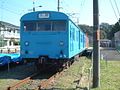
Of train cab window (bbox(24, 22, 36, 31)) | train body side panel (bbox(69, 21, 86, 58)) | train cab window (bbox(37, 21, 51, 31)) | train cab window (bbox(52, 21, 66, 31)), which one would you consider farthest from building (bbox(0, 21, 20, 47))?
train cab window (bbox(52, 21, 66, 31))

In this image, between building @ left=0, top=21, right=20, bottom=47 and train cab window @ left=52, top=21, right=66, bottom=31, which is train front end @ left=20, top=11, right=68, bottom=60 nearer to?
train cab window @ left=52, top=21, right=66, bottom=31

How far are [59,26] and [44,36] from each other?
0.92 m

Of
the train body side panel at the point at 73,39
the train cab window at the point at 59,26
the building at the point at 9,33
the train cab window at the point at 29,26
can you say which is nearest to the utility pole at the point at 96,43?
the train cab window at the point at 59,26

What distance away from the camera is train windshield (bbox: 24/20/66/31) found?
1612 centimetres

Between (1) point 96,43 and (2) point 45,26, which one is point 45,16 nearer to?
(2) point 45,26

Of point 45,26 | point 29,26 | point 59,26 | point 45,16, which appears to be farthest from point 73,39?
point 29,26

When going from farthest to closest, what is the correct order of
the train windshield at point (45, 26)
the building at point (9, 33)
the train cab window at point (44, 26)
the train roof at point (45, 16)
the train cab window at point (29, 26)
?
1. the building at point (9, 33)
2. the train cab window at point (29, 26)
3. the train cab window at point (44, 26)
4. the train windshield at point (45, 26)
5. the train roof at point (45, 16)

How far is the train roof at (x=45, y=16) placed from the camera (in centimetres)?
1602

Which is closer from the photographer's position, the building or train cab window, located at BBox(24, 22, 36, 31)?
train cab window, located at BBox(24, 22, 36, 31)

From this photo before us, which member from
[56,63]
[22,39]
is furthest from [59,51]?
[22,39]

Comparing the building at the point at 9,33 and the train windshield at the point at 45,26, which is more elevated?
the building at the point at 9,33

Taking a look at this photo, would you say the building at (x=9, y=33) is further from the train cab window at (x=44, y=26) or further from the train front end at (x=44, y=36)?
the train cab window at (x=44, y=26)

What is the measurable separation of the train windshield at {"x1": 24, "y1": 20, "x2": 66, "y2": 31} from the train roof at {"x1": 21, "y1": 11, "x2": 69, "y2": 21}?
0.23 m

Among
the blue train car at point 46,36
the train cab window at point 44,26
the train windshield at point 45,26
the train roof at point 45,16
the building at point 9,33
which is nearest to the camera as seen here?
the blue train car at point 46,36
